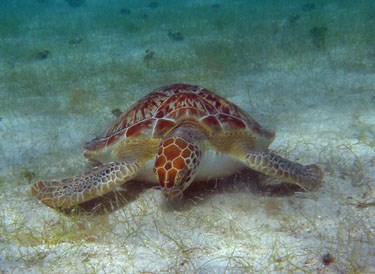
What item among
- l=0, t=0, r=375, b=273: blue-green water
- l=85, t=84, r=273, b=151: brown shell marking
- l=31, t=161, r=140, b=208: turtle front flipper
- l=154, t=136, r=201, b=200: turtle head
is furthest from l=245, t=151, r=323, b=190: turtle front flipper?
l=31, t=161, r=140, b=208: turtle front flipper

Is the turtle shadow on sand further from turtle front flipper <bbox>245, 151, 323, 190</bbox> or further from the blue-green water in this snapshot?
turtle front flipper <bbox>245, 151, 323, 190</bbox>

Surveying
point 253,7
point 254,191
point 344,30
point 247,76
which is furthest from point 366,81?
point 253,7

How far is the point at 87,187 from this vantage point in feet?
12.7

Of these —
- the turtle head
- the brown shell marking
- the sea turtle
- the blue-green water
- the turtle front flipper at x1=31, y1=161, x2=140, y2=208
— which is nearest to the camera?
the blue-green water

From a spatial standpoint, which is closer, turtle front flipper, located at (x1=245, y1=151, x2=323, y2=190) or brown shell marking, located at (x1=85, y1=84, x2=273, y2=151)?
turtle front flipper, located at (x1=245, y1=151, x2=323, y2=190)

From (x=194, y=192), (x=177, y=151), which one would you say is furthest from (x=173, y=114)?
(x=194, y=192)

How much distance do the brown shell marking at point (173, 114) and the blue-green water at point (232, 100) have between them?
2.37ft

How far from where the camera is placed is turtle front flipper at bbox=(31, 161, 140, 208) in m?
3.85

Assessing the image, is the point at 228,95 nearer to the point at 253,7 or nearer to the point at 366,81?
the point at 366,81

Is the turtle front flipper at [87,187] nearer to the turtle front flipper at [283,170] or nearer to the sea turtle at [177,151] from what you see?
the sea turtle at [177,151]

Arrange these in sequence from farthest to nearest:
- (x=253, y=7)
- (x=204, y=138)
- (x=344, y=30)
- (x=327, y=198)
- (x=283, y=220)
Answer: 1. (x=253, y=7)
2. (x=344, y=30)
3. (x=204, y=138)
4. (x=327, y=198)
5. (x=283, y=220)

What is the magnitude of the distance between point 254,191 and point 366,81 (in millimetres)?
5171

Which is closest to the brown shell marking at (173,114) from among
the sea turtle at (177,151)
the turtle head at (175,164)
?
the sea turtle at (177,151)

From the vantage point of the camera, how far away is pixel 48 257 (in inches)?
123
